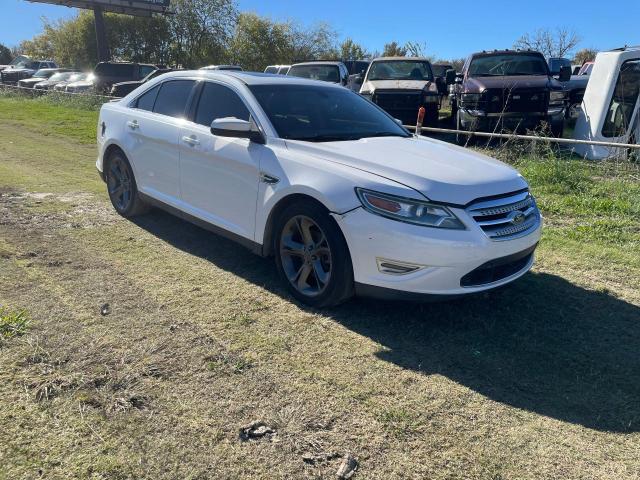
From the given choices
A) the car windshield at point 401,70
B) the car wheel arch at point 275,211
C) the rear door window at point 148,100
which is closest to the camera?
the car wheel arch at point 275,211

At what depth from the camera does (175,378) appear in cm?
298

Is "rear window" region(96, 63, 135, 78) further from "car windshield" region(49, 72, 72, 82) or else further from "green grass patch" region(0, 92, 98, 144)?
"car windshield" region(49, 72, 72, 82)

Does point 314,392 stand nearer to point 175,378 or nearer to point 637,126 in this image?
point 175,378

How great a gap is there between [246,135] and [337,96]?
48.3 inches

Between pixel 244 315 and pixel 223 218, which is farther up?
pixel 223 218

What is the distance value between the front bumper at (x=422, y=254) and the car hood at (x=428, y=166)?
201 millimetres

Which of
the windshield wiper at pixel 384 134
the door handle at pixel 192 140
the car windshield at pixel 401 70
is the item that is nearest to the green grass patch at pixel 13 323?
the door handle at pixel 192 140

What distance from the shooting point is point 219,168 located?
4523mm

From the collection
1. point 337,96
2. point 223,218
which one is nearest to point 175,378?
point 223,218

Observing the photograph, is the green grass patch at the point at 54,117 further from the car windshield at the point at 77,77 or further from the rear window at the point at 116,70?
the car windshield at the point at 77,77

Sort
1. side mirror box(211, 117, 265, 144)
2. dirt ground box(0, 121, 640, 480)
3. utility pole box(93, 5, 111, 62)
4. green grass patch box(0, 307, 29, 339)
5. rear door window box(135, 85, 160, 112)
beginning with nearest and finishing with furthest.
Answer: dirt ground box(0, 121, 640, 480), green grass patch box(0, 307, 29, 339), side mirror box(211, 117, 265, 144), rear door window box(135, 85, 160, 112), utility pole box(93, 5, 111, 62)

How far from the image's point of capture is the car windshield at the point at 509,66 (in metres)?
11.9

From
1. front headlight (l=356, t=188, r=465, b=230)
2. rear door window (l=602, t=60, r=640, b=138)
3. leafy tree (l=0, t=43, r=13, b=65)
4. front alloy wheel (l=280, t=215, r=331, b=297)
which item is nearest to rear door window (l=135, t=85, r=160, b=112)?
front alloy wheel (l=280, t=215, r=331, b=297)

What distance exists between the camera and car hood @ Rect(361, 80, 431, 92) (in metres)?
12.6
